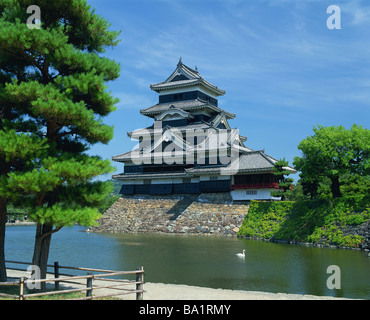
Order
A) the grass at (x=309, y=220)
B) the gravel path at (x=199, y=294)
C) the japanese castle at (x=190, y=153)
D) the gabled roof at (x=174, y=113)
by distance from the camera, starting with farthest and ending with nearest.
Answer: the gabled roof at (x=174, y=113) < the japanese castle at (x=190, y=153) < the grass at (x=309, y=220) < the gravel path at (x=199, y=294)

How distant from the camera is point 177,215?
3628 centimetres

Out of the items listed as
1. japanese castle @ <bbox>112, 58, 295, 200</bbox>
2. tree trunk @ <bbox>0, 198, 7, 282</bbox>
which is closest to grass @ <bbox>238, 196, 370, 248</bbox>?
japanese castle @ <bbox>112, 58, 295, 200</bbox>

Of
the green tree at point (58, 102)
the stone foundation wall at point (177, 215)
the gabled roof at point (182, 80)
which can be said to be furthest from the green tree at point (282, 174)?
the green tree at point (58, 102)

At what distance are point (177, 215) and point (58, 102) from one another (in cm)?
2695

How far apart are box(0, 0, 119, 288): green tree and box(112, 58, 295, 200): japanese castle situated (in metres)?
24.0

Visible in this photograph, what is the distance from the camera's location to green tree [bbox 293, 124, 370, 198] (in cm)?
2541

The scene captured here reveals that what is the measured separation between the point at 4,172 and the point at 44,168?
2.04 m

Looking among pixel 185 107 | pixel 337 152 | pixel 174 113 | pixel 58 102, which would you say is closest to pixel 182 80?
pixel 185 107

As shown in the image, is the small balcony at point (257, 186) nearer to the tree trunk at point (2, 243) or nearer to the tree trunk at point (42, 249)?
the tree trunk at point (42, 249)

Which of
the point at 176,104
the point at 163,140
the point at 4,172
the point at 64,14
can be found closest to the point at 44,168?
the point at 4,172

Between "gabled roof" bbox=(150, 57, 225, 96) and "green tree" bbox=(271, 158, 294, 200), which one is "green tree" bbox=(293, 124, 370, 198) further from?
"gabled roof" bbox=(150, 57, 225, 96)

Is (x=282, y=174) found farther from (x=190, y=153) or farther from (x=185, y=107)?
(x=185, y=107)

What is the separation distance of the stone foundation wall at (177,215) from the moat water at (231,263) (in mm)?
5584

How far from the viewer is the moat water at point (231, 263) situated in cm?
1438
